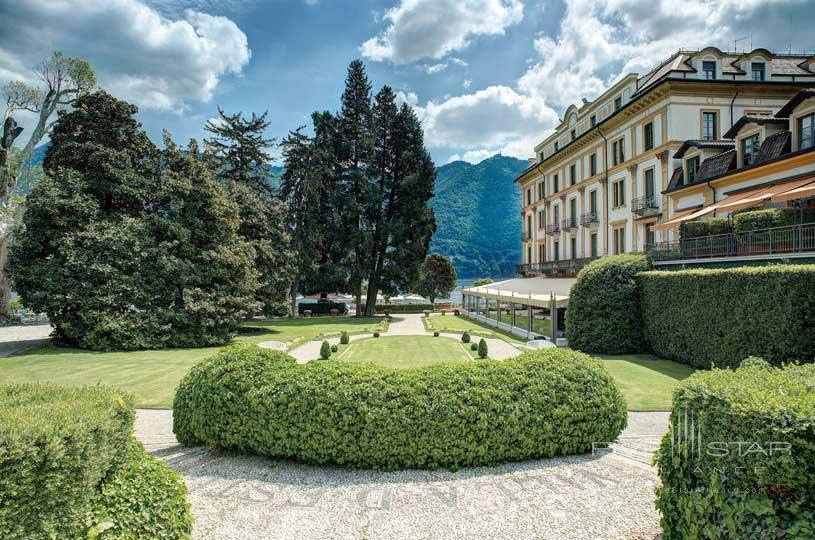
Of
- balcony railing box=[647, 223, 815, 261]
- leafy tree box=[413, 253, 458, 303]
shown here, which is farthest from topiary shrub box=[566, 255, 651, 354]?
leafy tree box=[413, 253, 458, 303]

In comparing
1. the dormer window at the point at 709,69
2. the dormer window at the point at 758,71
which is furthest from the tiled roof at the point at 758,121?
the dormer window at the point at 758,71

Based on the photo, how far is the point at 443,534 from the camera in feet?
15.0

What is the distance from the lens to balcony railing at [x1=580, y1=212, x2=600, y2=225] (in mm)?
31406

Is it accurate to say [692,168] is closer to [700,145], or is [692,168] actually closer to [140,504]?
[700,145]

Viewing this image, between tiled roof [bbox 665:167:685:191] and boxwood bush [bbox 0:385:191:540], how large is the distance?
87.0 feet

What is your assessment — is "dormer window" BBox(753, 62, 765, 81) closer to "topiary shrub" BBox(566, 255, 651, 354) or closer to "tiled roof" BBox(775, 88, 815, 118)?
"tiled roof" BBox(775, 88, 815, 118)

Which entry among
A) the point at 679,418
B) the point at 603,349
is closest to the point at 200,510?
the point at 679,418

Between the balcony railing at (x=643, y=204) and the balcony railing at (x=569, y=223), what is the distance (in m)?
8.19

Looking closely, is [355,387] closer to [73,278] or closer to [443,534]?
[443,534]

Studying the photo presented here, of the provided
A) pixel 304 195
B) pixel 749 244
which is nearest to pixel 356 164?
pixel 304 195

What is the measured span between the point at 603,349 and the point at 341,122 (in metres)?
32.6

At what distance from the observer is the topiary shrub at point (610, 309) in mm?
17516

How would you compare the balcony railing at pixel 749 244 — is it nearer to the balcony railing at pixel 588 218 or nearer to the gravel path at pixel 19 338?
the balcony railing at pixel 588 218

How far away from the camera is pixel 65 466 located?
3.46 m
